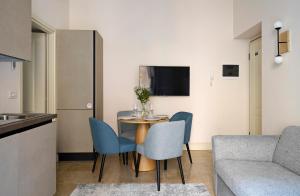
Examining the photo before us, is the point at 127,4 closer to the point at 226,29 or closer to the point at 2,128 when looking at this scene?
the point at 226,29

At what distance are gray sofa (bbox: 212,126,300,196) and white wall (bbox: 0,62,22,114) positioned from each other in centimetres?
237

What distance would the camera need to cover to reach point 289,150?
6.57 ft

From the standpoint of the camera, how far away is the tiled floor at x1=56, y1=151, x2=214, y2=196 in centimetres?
279

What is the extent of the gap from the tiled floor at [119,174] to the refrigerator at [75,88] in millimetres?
366

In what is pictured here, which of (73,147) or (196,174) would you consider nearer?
(196,174)

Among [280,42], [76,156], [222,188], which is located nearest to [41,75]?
[76,156]

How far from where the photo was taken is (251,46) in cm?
435

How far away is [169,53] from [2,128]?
3.55 metres

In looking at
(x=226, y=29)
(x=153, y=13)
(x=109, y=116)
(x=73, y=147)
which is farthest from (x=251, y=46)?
(x=73, y=147)

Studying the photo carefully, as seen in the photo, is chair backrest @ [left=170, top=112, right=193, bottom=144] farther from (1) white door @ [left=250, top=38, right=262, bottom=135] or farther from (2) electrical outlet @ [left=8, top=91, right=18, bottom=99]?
(2) electrical outlet @ [left=8, top=91, right=18, bottom=99]

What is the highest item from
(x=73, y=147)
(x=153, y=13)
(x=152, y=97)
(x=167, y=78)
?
(x=153, y=13)

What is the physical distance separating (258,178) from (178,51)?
10.5 feet

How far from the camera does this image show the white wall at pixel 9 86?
7.95 feet

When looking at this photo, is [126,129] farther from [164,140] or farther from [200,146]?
[200,146]
